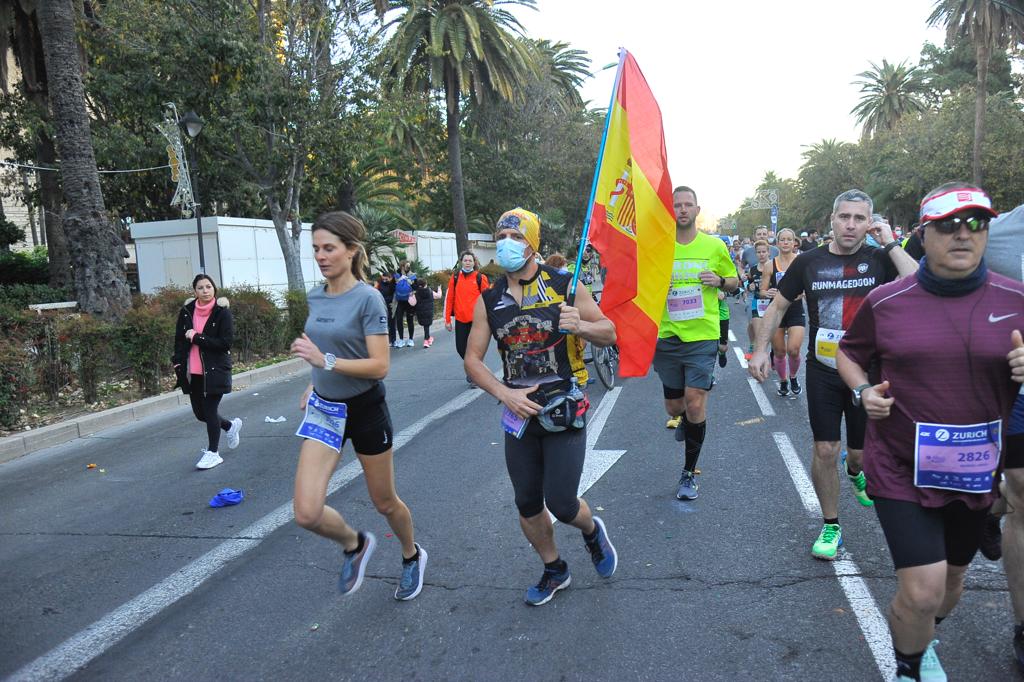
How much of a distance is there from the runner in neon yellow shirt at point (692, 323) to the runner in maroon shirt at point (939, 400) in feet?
8.78

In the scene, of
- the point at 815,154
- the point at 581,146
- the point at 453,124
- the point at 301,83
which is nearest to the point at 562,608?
the point at 301,83

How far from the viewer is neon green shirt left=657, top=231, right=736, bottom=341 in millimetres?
5391

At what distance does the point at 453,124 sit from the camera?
26781 mm

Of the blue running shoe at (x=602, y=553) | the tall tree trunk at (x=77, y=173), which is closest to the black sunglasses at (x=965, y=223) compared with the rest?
the blue running shoe at (x=602, y=553)

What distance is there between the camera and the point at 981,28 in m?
33.5

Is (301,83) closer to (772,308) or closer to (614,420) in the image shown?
(614,420)

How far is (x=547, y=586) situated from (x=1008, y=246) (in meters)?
2.66

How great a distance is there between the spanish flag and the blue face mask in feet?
1.60

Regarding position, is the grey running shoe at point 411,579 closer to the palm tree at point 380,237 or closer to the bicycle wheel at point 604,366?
the bicycle wheel at point 604,366

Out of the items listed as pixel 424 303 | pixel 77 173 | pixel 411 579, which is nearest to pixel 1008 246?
pixel 411 579

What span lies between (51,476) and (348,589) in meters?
4.60

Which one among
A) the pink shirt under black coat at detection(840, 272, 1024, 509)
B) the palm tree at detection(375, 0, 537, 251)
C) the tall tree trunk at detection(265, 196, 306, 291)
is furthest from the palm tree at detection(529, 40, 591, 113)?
the pink shirt under black coat at detection(840, 272, 1024, 509)

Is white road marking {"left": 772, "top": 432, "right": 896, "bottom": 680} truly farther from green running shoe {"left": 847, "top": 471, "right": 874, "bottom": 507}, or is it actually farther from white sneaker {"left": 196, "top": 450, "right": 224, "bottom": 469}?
white sneaker {"left": 196, "top": 450, "right": 224, "bottom": 469}

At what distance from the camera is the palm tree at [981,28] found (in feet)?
107
